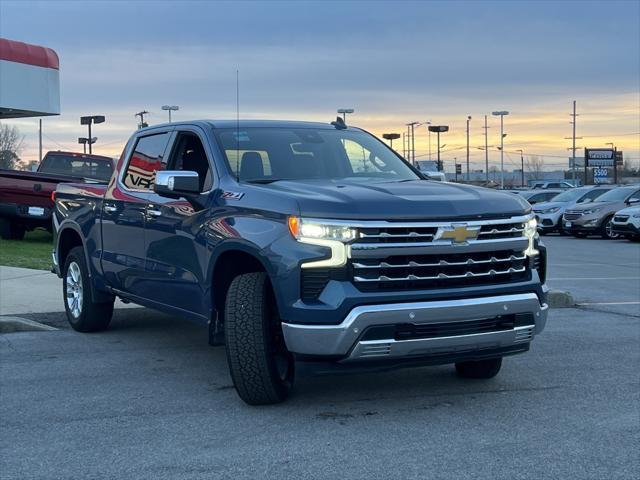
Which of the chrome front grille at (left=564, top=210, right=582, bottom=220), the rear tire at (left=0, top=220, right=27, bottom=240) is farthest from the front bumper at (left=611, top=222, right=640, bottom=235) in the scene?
the rear tire at (left=0, top=220, right=27, bottom=240)

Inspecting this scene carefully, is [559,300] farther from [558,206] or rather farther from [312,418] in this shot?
[558,206]

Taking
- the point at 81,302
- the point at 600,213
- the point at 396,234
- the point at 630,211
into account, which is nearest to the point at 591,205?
the point at 600,213

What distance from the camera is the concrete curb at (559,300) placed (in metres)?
10.5

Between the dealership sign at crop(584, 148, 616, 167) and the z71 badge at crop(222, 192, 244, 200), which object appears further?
the dealership sign at crop(584, 148, 616, 167)

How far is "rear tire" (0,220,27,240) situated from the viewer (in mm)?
17797

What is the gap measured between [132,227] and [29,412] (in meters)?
2.11

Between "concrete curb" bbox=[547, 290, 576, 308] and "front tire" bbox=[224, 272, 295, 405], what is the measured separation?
5793 mm

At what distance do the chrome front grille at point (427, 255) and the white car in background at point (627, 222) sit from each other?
20043mm

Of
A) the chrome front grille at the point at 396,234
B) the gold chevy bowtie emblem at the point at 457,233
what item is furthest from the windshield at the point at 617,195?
the chrome front grille at the point at 396,234

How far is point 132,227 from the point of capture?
733 centimetres

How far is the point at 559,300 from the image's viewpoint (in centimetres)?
1062

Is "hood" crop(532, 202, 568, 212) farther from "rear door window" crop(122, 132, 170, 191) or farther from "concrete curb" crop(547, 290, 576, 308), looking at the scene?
"rear door window" crop(122, 132, 170, 191)

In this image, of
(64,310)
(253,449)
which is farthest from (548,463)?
(64,310)

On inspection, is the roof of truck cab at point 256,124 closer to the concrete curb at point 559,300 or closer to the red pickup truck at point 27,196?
the concrete curb at point 559,300
